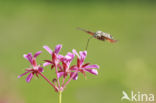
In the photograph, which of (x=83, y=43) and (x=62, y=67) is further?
(x=83, y=43)

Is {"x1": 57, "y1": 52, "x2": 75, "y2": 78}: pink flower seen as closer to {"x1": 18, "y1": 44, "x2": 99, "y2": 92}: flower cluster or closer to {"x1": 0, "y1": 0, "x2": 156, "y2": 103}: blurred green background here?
{"x1": 18, "y1": 44, "x2": 99, "y2": 92}: flower cluster

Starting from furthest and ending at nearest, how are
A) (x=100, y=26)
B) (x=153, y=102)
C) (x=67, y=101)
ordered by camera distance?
1. (x=100, y=26)
2. (x=67, y=101)
3. (x=153, y=102)

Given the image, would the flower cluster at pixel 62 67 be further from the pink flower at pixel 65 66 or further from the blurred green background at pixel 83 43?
the blurred green background at pixel 83 43

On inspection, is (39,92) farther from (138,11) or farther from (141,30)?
(138,11)

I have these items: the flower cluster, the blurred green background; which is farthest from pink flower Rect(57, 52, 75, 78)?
the blurred green background

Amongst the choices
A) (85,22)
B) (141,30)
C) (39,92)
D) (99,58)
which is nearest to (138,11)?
(85,22)

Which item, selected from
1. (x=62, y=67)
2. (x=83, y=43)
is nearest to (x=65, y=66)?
(x=62, y=67)

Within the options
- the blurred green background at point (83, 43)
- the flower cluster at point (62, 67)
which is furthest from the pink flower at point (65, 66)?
the blurred green background at point (83, 43)

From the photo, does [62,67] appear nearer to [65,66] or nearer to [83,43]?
[65,66]
